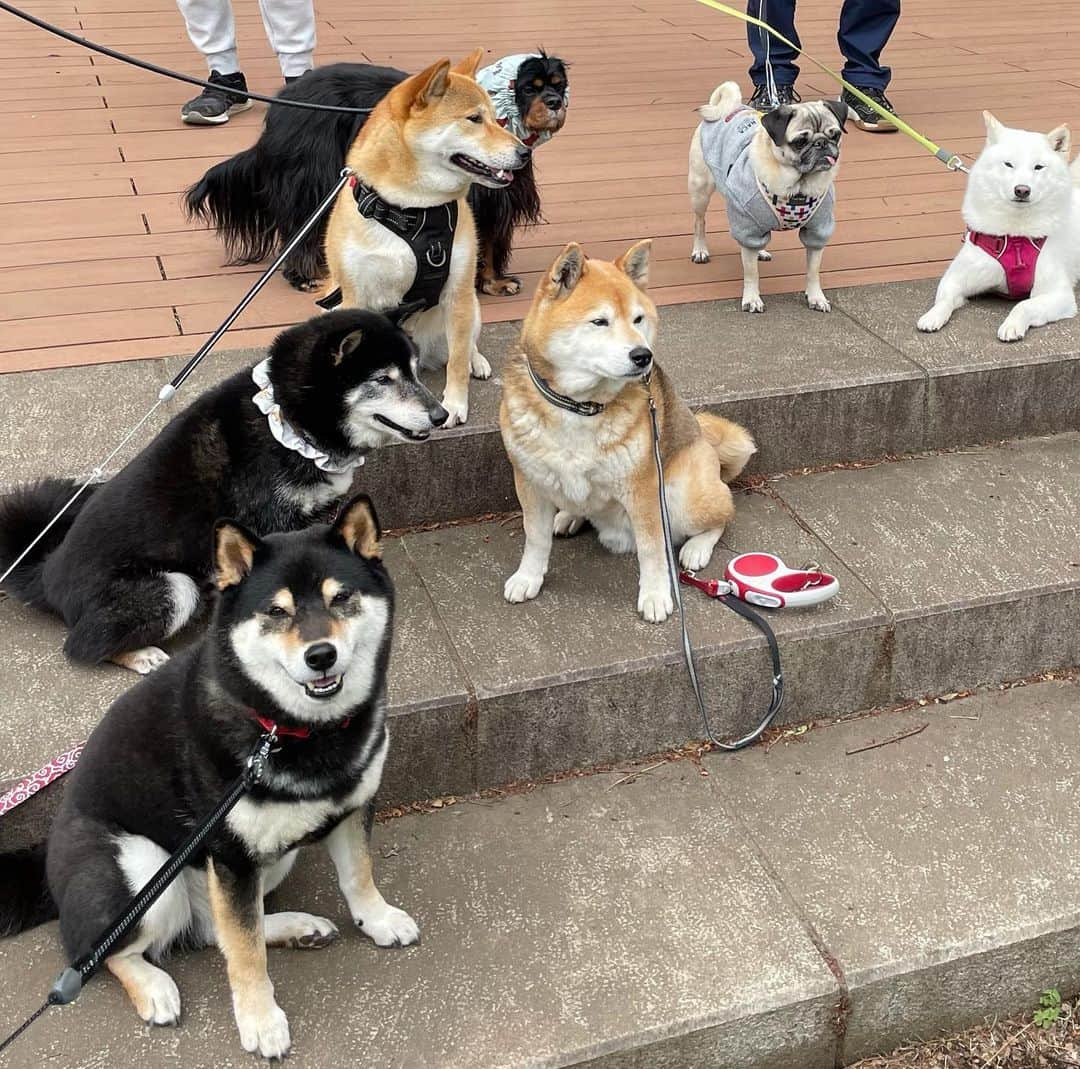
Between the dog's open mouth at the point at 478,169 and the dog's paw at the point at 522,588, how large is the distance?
3.53 feet

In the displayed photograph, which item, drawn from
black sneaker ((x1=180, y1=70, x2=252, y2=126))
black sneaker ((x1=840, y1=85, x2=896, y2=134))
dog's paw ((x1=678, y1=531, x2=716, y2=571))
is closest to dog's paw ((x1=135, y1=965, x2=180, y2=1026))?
dog's paw ((x1=678, y1=531, x2=716, y2=571))

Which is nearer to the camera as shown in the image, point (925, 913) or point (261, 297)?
point (925, 913)

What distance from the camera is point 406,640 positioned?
2793 mm

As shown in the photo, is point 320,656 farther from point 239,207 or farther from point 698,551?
point 239,207

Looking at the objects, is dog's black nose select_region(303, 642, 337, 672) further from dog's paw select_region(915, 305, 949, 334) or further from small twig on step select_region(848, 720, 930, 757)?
dog's paw select_region(915, 305, 949, 334)

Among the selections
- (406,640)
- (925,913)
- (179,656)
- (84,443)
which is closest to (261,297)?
(84,443)

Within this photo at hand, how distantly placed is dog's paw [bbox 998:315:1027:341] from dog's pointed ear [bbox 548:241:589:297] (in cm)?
176

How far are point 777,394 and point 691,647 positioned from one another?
1001mm

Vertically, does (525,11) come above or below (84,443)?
above

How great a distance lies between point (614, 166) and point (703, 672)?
10.0 ft

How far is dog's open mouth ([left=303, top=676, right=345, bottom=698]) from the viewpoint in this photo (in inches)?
74.0

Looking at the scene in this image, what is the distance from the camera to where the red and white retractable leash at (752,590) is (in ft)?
9.34

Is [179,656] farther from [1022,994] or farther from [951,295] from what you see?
[951,295]

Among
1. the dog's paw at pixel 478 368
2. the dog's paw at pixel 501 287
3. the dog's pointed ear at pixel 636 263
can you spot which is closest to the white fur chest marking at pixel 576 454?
the dog's pointed ear at pixel 636 263
